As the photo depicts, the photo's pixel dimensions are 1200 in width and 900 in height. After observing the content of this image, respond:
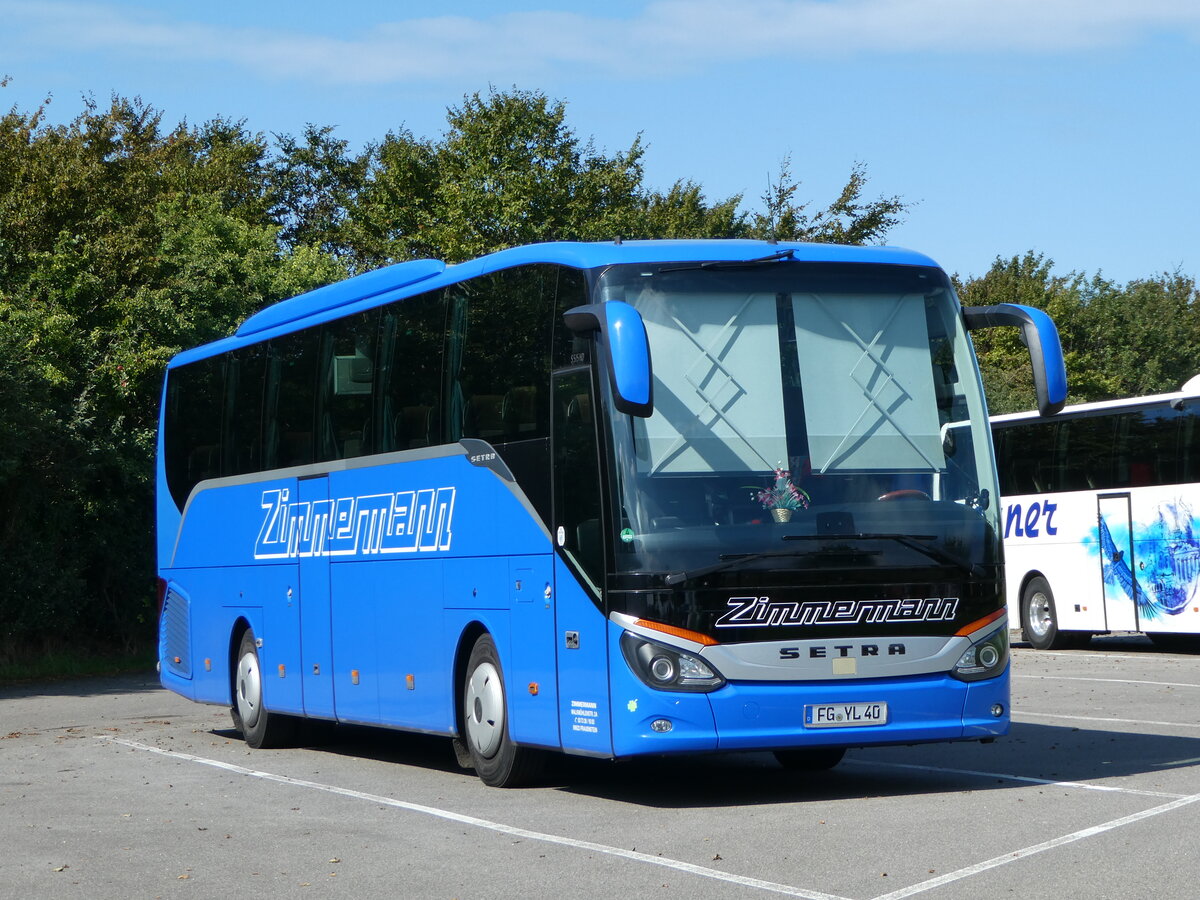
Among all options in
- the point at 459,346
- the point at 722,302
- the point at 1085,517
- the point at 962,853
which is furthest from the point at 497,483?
the point at 1085,517

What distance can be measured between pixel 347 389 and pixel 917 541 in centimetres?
549

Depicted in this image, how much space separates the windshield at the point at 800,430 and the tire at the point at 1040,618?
1731 cm

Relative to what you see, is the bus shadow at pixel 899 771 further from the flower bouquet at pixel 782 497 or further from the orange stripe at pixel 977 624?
the flower bouquet at pixel 782 497

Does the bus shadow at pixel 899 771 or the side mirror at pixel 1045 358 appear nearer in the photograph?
the side mirror at pixel 1045 358

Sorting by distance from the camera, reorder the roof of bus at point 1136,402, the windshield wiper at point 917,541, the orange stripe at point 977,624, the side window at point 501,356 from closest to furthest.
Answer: the windshield wiper at point 917,541
the orange stripe at point 977,624
the side window at point 501,356
the roof of bus at point 1136,402

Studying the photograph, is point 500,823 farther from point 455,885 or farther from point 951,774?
point 951,774

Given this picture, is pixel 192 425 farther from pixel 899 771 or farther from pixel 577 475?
pixel 899 771

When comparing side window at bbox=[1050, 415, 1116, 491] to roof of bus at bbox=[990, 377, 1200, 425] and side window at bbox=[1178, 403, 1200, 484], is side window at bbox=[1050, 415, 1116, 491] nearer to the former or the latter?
roof of bus at bbox=[990, 377, 1200, 425]

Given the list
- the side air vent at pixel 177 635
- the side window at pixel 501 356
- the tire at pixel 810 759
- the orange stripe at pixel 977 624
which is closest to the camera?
the orange stripe at pixel 977 624

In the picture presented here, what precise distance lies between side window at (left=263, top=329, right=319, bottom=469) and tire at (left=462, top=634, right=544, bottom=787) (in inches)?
140

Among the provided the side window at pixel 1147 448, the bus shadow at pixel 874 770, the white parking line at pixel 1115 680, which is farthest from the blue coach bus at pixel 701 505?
the side window at pixel 1147 448

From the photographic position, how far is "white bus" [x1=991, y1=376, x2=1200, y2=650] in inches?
973

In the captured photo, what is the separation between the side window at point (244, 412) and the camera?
1616 centimetres

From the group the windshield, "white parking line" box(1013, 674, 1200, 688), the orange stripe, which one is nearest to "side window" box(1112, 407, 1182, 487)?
"white parking line" box(1013, 674, 1200, 688)
